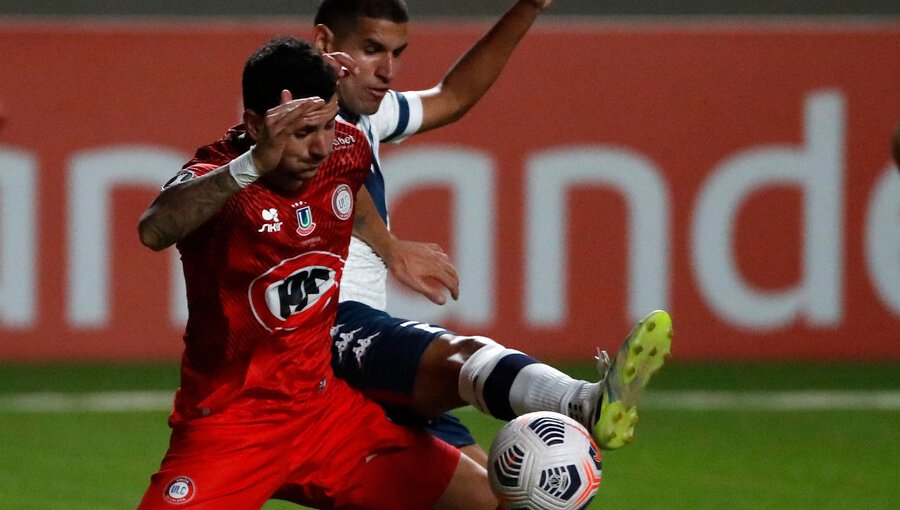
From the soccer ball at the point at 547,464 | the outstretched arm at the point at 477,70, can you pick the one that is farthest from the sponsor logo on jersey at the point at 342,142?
the outstretched arm at the point at 477,70

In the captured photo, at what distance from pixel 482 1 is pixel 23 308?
4261 mm

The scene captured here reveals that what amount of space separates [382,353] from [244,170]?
1015mm

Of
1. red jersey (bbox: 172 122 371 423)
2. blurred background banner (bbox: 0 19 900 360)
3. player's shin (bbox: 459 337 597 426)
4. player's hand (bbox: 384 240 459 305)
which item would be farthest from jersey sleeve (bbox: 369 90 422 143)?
blurred background banner (bbox: 0 19 900 360)

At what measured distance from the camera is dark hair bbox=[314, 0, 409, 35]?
5.25 m

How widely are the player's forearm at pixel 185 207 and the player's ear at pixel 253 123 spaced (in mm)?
228

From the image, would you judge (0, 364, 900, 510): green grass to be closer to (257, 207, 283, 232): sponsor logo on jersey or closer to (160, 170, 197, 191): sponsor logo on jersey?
(257, 207, 283, 232): sponsor logo on jersey

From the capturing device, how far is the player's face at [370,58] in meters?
5.19

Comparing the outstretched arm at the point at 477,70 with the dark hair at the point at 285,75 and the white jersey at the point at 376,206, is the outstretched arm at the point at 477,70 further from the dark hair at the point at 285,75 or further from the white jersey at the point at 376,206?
the dark hair at the point at 285,75

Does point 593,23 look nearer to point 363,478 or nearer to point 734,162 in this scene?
point 734,162

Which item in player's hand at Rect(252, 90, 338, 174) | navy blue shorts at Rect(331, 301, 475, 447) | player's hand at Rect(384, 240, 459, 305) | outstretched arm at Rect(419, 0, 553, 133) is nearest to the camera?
player's hand at Rect(252, 90, 338, 174)

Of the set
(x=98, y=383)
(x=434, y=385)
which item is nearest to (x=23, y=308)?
(x=98, y=383)

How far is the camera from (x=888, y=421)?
8.88m

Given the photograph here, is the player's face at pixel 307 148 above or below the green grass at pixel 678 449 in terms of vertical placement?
above

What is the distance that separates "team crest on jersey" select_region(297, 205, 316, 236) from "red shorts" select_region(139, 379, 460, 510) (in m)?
0.53
